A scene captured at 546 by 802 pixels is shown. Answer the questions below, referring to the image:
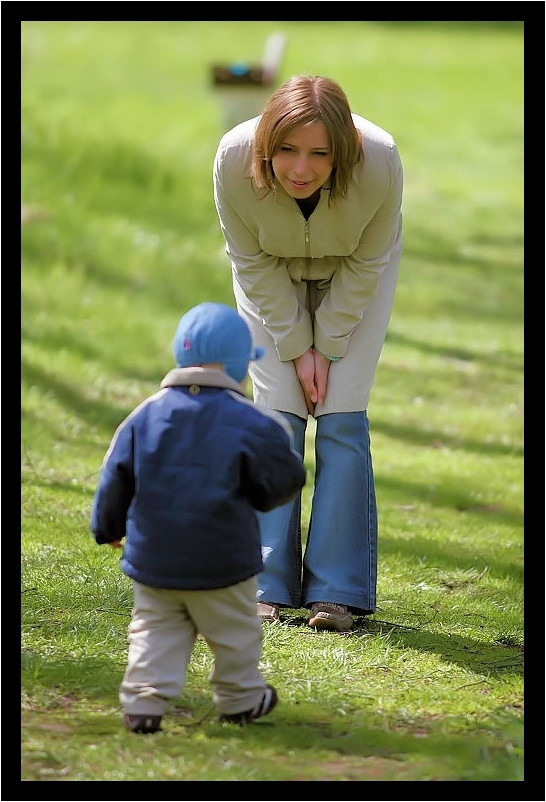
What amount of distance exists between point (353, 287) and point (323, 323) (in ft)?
0.57

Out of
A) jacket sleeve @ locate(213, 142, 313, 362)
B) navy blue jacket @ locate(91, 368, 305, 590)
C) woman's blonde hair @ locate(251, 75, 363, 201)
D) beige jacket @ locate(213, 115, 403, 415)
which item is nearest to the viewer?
navy blue jacket @ locate(91, 368, 305, 590)

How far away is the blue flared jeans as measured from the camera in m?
4.54

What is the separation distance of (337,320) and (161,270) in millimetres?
6591

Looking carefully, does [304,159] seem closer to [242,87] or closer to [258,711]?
[258,711]

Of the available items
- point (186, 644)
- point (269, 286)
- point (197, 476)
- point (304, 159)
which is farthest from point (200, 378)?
point (269, 286)

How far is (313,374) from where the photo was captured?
455 cm

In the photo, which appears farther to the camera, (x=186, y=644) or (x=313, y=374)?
(x=313, y=374)

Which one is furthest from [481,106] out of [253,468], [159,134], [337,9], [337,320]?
[253,468]

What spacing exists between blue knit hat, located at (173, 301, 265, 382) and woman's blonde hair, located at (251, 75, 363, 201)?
77 cm

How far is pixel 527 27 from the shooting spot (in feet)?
18.7

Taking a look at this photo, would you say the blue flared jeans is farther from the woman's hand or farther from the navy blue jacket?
the navy blue jacket

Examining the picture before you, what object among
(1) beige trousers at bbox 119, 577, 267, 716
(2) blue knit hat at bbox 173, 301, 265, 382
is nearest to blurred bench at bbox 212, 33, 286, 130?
(2) blue knit hat at bbox 173, 301, 265, 382

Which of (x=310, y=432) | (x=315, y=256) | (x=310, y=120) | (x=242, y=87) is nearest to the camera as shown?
(x=310, y=120)

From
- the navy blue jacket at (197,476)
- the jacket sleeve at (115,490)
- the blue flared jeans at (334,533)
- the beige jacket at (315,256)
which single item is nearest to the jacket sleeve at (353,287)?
the beige jacket at (315,256)
